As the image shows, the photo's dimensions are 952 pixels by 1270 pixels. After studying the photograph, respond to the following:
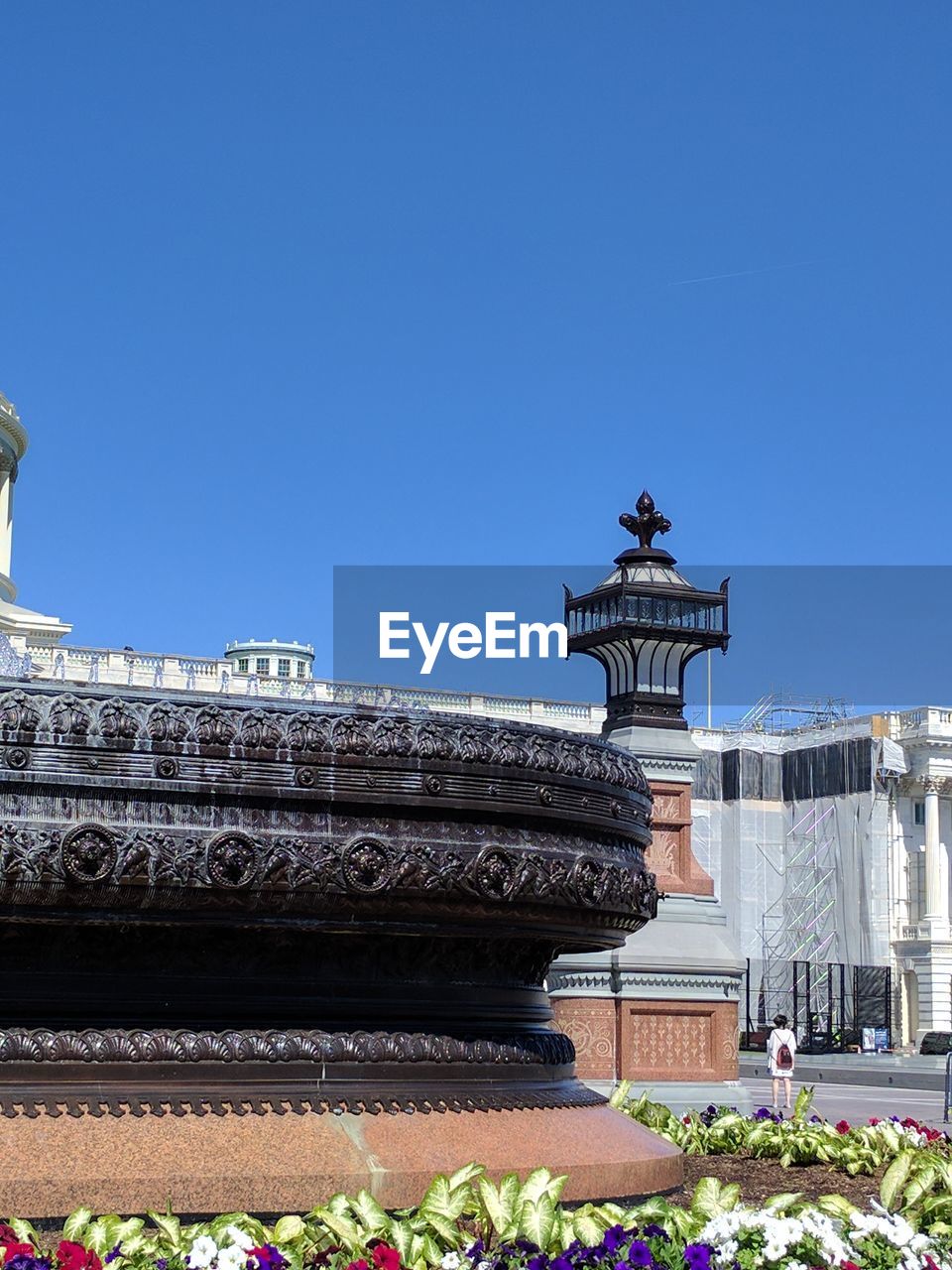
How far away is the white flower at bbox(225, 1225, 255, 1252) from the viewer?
3732 mm

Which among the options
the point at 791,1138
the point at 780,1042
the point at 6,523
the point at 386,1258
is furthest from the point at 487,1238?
the point at 6,523

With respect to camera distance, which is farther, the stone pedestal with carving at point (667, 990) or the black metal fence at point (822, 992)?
the black metal fence at point (822, 992)

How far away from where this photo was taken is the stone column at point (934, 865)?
206 feet

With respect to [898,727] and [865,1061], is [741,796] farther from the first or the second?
[865,1061]

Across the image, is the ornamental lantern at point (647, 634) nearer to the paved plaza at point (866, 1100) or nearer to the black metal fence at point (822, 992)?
the paved plaza at point (866, 1100)

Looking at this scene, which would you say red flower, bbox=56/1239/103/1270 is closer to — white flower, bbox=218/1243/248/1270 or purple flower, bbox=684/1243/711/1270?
white flower, bbox=218/1243/248/1270

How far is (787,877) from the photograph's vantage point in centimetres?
5934

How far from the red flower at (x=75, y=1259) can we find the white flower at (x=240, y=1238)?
294 millimetres

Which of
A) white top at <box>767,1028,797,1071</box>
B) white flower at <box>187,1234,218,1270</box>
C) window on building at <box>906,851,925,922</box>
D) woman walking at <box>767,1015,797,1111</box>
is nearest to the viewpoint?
white flower at <box>187,1234,218,1270</box>

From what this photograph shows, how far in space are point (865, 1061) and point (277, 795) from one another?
35.7 metres

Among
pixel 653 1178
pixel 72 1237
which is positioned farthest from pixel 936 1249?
pixel 72 1237

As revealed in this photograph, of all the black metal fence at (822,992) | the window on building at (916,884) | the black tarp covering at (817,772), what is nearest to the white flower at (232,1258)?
the black metal fence at (822,992)

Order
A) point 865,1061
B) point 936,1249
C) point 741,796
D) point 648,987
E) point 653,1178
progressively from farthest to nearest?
point 741,796, point 865,1061, point 648,987, point 653,1178, point 936,1249

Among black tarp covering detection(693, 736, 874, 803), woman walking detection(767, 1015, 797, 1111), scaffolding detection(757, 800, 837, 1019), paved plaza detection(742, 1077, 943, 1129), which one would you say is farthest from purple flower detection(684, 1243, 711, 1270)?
black tarp covering detection(693, 736, 874, 803)
